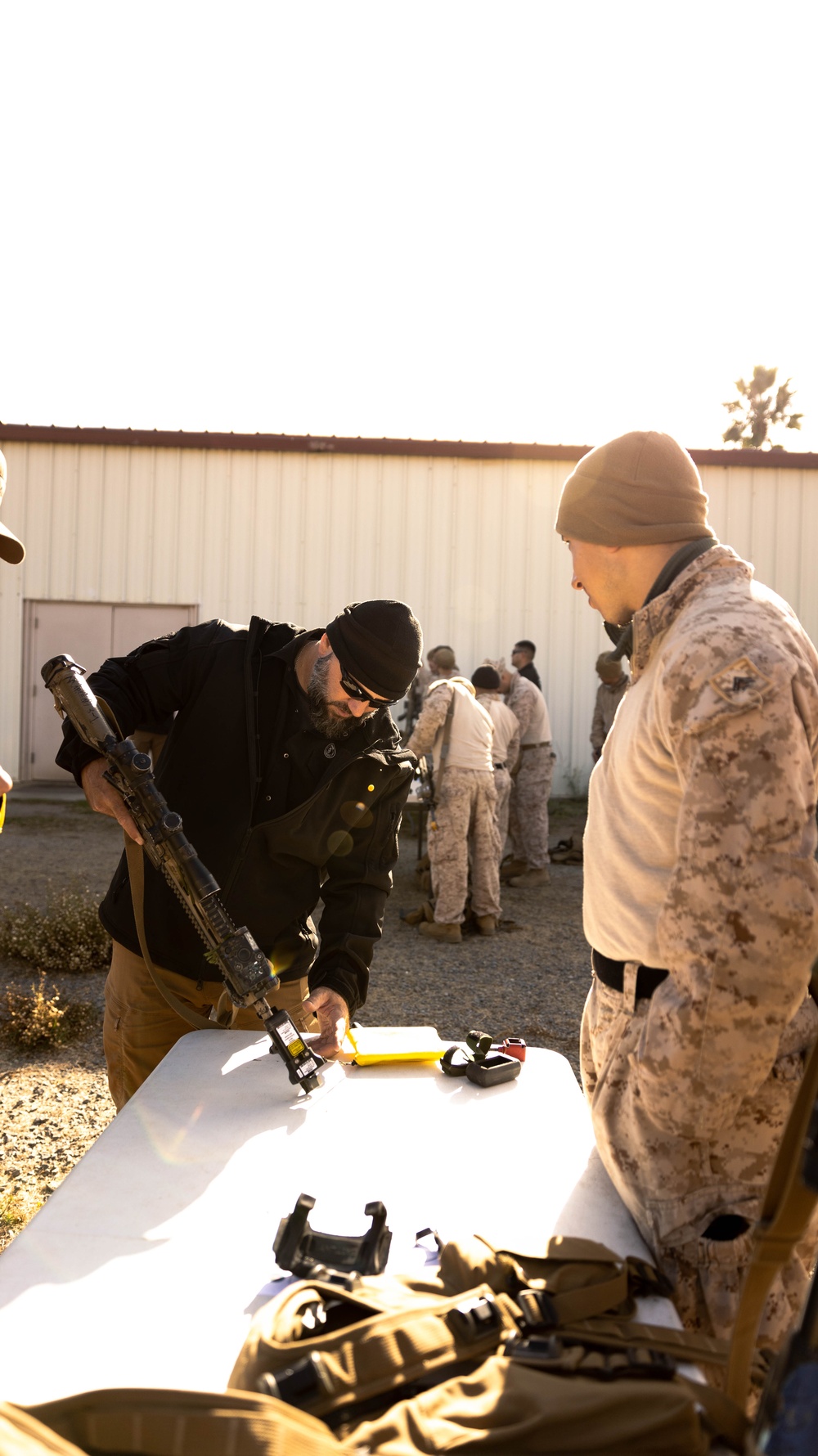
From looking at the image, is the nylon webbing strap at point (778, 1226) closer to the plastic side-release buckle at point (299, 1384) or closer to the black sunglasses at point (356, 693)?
the plastic side-release buckle at point (299, 1384)

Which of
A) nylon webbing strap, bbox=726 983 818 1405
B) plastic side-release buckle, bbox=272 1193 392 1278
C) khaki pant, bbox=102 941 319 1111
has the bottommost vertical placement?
khaki pant, bbox=102 941 319 1111

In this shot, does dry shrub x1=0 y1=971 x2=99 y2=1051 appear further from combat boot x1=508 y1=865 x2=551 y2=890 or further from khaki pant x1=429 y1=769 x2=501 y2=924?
combat boot x1=508 y1=865 x2=551 y2=890

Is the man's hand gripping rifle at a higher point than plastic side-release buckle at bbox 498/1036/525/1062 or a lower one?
higher

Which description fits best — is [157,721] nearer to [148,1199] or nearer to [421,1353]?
[148,1199]

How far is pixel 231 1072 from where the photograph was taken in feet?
7.52

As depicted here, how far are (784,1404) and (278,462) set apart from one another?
45.2ft

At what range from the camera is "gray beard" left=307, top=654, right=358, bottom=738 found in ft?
9.10

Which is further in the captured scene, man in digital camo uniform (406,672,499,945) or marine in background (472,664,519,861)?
marine in background (472,664,519,861)

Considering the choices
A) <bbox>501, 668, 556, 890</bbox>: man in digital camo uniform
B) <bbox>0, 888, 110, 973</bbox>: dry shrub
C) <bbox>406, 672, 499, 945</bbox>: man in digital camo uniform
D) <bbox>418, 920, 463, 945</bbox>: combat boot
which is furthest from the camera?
<bbox>501, 668, 556, 890</bbox>: man in digital camo uniform

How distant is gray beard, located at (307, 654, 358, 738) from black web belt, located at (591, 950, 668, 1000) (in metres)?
1.15

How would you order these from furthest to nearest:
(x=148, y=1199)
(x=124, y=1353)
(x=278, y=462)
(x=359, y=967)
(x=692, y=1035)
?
1. (x=278, y=462)
2. (x=359, y=967)
3. (x=148, y=1199)
4. (x=692, y=1035)
5. (x=124, y=1353)

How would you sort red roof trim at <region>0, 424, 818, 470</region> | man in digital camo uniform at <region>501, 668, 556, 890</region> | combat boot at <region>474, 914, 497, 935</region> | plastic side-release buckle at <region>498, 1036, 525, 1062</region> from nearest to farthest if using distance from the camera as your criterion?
plastic side-release buckle at <region>498, 1036, 525, 1062</region> → combat boot at <region>474, 914, 497, 935</region> → man in digital camo uniform at <region>501, 668, 556, 890</region> → red roof trim at <region>0, 424, 818, 470</region>

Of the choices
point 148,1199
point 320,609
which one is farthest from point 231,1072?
point 320,609

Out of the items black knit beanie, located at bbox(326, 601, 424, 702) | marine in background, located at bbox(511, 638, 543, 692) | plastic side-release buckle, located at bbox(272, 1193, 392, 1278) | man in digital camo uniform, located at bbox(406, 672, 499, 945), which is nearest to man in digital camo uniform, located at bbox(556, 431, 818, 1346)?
plastic side-release buckle, located at bbox(272, 1193, 392, 1278)
